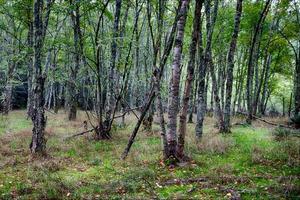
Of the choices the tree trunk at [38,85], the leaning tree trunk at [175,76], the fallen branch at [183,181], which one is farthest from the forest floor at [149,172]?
the leaning tree trunk at [175,76]

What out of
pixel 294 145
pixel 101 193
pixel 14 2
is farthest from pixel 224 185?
pixel 14 2

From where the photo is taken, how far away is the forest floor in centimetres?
794

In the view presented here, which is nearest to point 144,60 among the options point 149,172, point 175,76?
point 175,76

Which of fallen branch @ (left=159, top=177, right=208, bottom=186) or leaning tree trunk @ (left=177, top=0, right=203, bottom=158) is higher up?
leaning tree trunk @ (left=177, top=0, right=203, bottom=158)

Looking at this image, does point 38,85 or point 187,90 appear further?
point 38,85

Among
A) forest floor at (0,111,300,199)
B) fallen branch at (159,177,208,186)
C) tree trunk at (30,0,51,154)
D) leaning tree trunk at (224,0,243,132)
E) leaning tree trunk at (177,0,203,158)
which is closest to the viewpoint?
forest floor at (0,111,300,199)

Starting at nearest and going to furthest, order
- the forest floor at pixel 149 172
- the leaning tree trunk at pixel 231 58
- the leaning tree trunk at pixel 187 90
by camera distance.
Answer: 1. the forest floor at pixel 149 172
2. the leaning tree trunk at pixel 187 90
3. the leaning tree trunk at pixel 231 58

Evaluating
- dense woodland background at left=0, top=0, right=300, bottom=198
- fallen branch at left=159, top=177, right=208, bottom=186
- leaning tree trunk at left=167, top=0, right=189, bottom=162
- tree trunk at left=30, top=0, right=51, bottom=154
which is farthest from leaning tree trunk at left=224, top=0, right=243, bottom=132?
tree trunk at left=30, top=0, right=51, bottom=154

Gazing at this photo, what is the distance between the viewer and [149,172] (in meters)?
9.40

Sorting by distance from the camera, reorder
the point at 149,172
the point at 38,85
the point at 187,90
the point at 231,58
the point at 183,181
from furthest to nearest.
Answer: the point at 231,58 → the point at 38,85 → the point at 187,90 → the point at 149,172 → the point at 183,181

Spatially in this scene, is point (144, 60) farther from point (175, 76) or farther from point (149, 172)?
point (149, 172)

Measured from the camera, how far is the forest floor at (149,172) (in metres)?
7.94

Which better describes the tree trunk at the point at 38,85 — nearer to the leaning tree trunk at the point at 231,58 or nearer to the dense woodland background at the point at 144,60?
the dense woodland background at the point at 144,60

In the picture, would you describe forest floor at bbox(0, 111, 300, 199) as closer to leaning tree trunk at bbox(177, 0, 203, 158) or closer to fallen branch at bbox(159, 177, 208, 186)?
fallen branch at bbox(159, 177, 208, 186)
